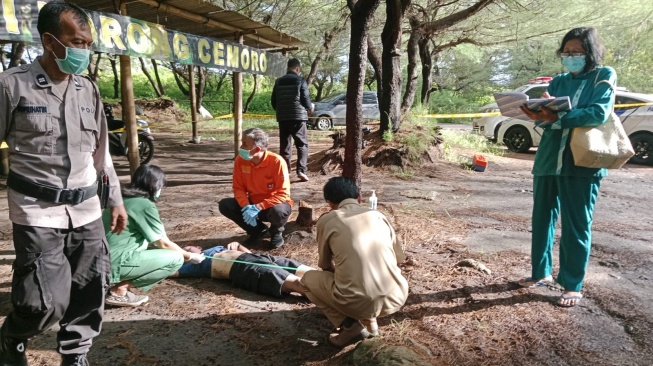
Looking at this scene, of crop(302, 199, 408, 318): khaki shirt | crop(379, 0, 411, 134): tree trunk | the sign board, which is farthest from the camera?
crop(379, 0, 411, 134): tree trunk

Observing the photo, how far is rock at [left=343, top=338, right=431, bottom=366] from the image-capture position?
204 cm

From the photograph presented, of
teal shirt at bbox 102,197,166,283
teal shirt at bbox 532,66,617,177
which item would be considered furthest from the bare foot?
teal shirt at bbox 102,197,166,283

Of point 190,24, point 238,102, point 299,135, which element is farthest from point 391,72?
point 190,24

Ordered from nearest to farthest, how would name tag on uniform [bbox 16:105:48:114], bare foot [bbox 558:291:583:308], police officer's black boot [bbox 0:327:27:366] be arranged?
name tag on uniform [bbox 16:105:48:114] < police officer's black boot [bbox 0:327:27:366] < bare foot [bbox 558:291:583:308]

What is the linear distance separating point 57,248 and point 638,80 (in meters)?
24.0

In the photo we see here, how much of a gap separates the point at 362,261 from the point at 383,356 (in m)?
0.50

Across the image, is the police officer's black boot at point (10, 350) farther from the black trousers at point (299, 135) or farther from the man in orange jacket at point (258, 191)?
the black trousers at point (299, 135)

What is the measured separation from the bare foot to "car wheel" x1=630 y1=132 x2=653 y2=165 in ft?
26.4

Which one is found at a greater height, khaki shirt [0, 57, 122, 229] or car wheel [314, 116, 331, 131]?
car wheel [314, 116, 331, 131]

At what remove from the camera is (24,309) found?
6.05ft

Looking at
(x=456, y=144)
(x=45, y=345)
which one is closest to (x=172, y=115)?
(x=456, y=144)

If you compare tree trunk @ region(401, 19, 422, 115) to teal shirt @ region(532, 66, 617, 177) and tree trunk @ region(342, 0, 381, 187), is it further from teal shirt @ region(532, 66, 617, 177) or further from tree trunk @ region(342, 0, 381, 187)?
teal shirt @ region(532, 66, 617, 177)

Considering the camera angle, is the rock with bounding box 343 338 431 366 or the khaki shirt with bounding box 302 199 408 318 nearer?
the rock with bounding box 343 338 431 366

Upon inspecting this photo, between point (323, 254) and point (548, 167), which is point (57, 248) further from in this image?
point (548, 167)
